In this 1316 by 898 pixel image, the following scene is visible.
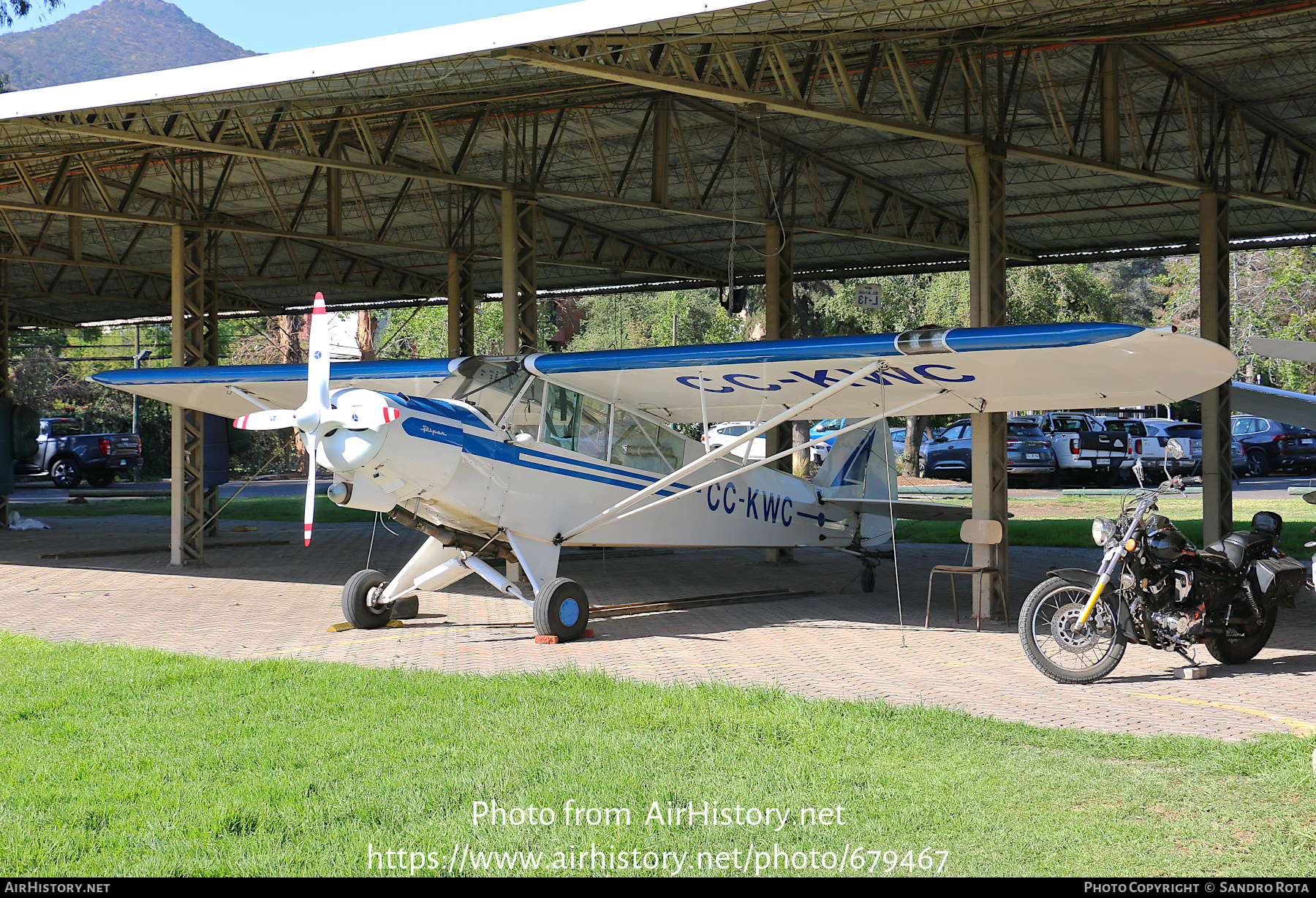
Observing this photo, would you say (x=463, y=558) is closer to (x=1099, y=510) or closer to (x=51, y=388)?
(x=1099, y=510)

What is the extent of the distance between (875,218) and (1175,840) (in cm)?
1489

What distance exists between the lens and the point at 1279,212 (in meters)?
17.9

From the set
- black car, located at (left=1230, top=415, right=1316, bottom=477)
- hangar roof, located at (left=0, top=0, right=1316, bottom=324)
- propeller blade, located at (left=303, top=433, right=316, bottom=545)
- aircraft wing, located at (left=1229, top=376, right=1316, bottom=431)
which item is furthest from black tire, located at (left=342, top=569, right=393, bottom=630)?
black car, located at (left=1230, top=415, right=1316, bottom=477)

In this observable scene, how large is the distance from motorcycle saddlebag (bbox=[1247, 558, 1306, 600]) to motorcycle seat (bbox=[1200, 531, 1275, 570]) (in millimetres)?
→ 109

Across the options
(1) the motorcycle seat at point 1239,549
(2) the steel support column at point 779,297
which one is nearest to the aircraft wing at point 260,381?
(2) the steel support column at point 779,297

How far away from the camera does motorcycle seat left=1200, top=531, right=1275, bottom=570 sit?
25.5 ft

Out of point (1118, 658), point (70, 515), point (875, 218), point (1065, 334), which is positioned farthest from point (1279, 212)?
point (70, 515)

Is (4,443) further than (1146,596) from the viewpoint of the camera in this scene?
Yes

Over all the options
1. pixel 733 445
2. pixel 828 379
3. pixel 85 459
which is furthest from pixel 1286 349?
pixel 85 459

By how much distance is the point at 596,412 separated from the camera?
11141 millimetres

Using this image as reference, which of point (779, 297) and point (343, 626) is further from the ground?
point (779, 297)

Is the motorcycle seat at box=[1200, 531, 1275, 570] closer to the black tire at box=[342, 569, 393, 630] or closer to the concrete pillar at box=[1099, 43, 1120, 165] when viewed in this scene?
the concrete pillar at box=[1099, 43, 1120, 165]

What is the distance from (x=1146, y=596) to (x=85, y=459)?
37801 millimetres

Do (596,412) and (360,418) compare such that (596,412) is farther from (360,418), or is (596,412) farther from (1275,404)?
(1275,404)
